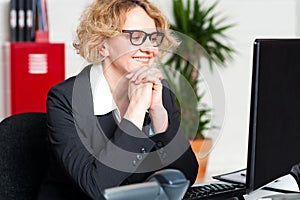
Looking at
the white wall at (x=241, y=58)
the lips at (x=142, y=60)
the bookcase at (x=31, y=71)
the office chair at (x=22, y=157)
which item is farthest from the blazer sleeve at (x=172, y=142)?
the white wall at (x=241, y=58)

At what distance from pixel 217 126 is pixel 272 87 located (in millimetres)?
237

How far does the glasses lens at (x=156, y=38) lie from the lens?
4.55ft

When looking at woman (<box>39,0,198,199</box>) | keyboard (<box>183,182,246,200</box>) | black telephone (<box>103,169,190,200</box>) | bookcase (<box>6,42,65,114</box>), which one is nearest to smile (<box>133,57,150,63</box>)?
woman (<box>39,0,198,199</box>)

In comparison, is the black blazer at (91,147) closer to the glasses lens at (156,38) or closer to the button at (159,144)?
the button at (159,144)

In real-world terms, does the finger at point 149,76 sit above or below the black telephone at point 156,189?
above

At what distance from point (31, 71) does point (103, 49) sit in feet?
7.53

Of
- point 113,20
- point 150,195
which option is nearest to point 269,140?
point 113,20

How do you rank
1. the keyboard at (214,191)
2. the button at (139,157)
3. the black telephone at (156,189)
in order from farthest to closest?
the keyboard at (214,191) → the button at (139,157) → the black telephone at (156,189)

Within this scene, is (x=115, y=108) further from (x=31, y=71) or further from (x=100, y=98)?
(x=31, y=71)

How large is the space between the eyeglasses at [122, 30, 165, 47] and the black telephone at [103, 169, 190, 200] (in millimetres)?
510

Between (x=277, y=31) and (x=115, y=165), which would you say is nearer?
(x=115, y=165)

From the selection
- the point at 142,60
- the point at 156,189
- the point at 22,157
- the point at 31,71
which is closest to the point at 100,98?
the point at 142,60

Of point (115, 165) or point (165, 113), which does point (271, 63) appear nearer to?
point (165, 113)

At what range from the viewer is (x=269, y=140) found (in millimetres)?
1478
